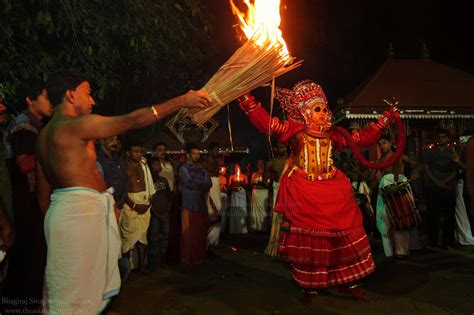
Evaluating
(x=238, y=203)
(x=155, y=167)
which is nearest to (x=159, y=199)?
(x=155, y=167)

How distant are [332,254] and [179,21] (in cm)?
460

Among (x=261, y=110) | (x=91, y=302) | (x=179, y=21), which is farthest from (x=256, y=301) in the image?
(x=179, y=21)

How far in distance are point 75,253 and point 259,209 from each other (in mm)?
9540

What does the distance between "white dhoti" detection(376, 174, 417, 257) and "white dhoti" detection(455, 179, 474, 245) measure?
172cm

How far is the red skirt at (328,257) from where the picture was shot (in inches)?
209

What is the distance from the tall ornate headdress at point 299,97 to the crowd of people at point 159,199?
0.02 metres

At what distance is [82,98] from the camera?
345cm

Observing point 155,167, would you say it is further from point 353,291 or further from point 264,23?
point 264,23

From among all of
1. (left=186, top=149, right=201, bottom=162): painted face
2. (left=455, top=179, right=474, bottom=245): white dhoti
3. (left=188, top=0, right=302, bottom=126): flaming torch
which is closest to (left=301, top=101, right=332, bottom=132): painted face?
(left=188, top=0, right=302, bottom=126): flaming torch

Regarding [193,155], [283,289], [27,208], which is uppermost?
[193,155]

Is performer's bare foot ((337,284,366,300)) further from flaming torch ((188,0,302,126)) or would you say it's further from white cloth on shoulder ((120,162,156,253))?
white cloth on shoulder ((120,162,156,253))

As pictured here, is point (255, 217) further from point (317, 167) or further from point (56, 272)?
point (56, 272)

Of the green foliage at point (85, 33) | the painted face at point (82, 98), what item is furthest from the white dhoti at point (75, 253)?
the green foliage at point (85, 33)

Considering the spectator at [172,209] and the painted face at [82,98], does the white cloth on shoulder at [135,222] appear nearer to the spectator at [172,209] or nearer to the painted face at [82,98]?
the spectator at [172,209]
